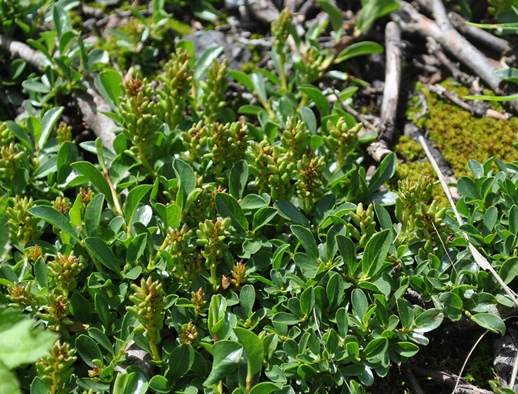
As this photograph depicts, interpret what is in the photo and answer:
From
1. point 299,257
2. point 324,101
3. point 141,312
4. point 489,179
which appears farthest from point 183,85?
point 489,179

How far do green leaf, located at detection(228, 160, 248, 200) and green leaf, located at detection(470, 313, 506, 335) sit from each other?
1150mm

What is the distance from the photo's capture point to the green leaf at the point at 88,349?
7.95 feet

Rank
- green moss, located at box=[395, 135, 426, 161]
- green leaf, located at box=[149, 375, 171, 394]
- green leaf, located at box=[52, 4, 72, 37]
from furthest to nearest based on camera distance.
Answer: green leaf, located at box=[52, 4, 72, 37] → green moss, located at box=[395, 135, 426, 161] → green leaf, located at box=[149, 375, 171, 394]

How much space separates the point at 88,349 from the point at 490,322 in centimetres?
160

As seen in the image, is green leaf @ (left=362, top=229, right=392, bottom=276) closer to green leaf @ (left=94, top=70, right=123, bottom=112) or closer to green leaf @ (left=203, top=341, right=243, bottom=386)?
green leaf @ (left=203, top=341, right=243, bottom=386)

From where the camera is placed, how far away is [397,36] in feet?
13.0

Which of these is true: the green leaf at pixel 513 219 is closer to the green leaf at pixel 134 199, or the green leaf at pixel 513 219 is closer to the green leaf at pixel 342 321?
the green leaf at pixel 342 321

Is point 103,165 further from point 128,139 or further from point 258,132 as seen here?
point 258,132

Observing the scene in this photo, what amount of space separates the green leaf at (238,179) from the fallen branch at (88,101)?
79 cm

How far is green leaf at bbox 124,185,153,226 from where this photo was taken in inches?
108

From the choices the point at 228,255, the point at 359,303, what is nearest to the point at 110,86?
the point at 228,255

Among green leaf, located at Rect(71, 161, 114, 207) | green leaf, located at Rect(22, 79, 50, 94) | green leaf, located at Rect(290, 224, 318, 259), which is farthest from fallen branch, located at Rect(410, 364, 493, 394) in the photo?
green leaf, located at Rect(22, 79, 50, 94)

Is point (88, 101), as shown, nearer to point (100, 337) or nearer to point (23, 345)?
point (100, 337)

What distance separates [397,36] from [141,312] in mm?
2585
